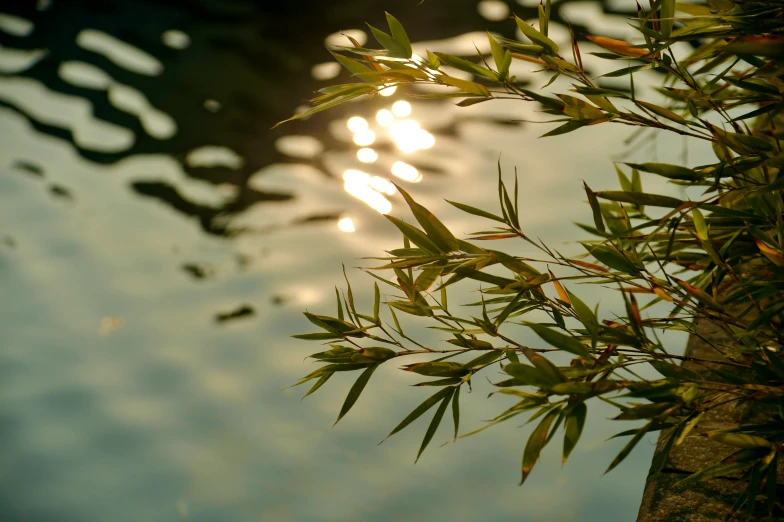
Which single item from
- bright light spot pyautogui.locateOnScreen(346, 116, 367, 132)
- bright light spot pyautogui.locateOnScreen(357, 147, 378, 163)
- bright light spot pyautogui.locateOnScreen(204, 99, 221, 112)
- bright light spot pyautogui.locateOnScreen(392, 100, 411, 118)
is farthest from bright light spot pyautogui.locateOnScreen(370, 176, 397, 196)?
bright light spot pyautogui.locateOnScreen(204, 99, 221, 112)

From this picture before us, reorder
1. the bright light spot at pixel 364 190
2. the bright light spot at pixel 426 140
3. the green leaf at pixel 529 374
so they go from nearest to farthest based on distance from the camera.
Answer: the green leaf at pixel 529 374 → the bright light spot at pixel 364 190 → the bright light spot at pixel 426 140

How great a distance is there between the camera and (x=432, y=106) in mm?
5051

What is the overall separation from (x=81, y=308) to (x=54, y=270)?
1.26 ft

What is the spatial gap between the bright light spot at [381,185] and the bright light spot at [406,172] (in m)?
0.08

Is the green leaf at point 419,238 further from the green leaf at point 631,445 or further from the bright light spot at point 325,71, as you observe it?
the bright light spot at point 325,71

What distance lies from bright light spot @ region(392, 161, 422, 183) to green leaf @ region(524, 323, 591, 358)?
3070 mm

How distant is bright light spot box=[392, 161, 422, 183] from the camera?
Result: 426 centimetres

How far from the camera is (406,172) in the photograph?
4.32 meters

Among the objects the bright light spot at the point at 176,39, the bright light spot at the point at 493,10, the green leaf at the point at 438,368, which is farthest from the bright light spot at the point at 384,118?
the green leaf at the point at 438,368

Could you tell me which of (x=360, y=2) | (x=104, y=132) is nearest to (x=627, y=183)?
(x=104, y=132)

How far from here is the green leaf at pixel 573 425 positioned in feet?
3.89

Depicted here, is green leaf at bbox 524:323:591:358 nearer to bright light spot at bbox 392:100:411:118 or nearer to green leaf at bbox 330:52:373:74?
green leaf at bbox 330:52:373:74

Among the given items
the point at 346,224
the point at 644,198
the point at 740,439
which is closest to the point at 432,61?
the point at 644,198

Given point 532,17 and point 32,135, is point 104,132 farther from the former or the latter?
point 532,17
